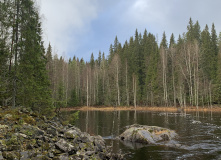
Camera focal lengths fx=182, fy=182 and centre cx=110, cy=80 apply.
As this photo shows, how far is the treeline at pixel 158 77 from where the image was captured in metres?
44.7

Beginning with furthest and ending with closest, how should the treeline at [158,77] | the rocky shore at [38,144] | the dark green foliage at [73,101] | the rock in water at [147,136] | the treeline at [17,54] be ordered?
the dark green foliage at [73,101] < the treeline at [158,77] < the rock in water at [147,136] < the treeline at [17,54] < the rocky shore at [38,144]

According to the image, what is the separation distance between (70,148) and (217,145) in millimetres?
10123

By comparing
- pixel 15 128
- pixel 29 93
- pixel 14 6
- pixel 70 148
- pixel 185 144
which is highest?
pixel 14 6

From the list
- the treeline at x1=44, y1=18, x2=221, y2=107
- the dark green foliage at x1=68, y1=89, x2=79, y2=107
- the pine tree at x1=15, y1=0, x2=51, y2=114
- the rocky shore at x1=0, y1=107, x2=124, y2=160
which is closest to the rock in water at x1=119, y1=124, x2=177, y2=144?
the rocky shore at x1=0, y1=107, x2=124, y2=160

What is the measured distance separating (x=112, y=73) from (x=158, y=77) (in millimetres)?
14885

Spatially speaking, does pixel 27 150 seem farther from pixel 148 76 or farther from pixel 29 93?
pixel 148 76

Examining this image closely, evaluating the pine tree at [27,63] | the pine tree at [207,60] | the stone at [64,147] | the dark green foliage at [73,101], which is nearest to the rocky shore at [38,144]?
the stone at [64,147]

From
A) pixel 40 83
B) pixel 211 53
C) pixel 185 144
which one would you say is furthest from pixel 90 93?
pixel 185 144

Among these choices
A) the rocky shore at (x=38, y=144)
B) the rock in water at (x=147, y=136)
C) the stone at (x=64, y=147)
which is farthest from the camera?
the rock in water at (x=147, y=136)

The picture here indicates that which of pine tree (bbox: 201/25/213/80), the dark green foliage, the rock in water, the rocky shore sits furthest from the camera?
the dark green foliage

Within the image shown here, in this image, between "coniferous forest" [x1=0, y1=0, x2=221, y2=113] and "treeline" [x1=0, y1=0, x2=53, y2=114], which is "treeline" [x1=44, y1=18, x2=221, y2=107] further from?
"treeline" [x1=0, y1=0, x2=53, y2=114]

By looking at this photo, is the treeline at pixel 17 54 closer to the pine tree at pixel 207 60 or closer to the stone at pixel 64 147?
the stone at pixel 64 147

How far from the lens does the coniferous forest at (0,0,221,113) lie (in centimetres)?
1262

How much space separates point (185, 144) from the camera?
12672mm
